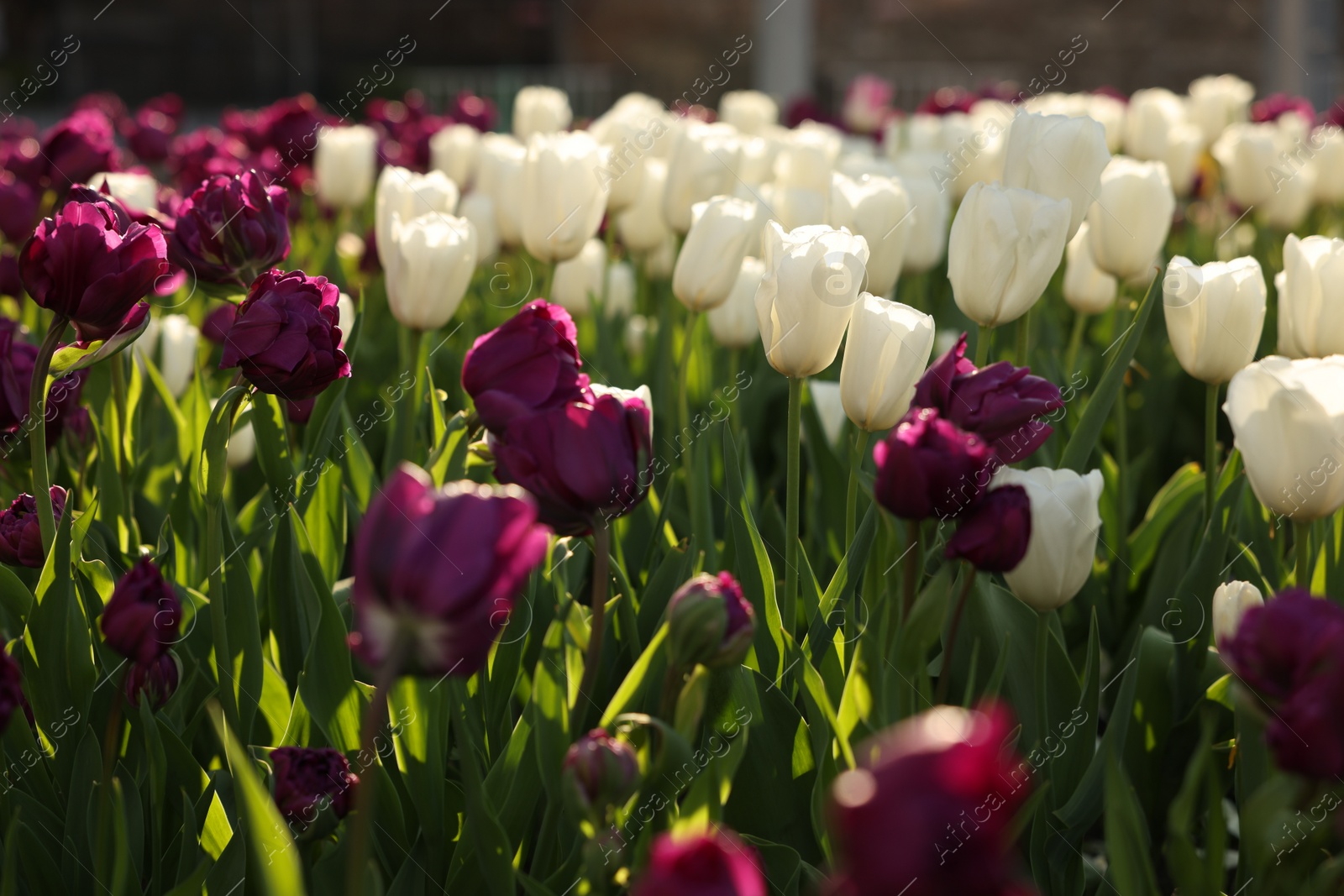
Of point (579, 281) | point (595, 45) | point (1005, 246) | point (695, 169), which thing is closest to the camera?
point (1005, 246)

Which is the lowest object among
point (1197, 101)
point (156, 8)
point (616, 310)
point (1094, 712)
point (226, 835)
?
point (156, 8)

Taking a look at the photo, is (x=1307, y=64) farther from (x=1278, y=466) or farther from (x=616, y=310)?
(x=1278, y=466)

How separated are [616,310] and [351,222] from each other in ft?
3.29

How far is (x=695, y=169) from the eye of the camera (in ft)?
5.16

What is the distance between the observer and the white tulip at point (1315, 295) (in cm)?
97

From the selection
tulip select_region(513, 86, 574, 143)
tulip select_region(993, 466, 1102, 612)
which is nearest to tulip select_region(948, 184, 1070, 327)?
tulip select_region(993, 466, 1102, 612)

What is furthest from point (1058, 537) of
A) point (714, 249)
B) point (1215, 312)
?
point (714, 249)

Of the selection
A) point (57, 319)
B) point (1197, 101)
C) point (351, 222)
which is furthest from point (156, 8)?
point (57, 319)

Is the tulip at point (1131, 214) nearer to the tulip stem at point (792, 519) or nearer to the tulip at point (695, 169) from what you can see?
the tulip at point (695, 169)

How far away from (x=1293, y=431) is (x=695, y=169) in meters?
1.00

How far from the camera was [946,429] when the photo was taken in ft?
1.87

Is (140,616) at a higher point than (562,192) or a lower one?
higher

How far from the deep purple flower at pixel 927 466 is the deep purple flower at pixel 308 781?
0.32 meters

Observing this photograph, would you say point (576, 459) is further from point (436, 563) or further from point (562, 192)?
point (562, 192)
